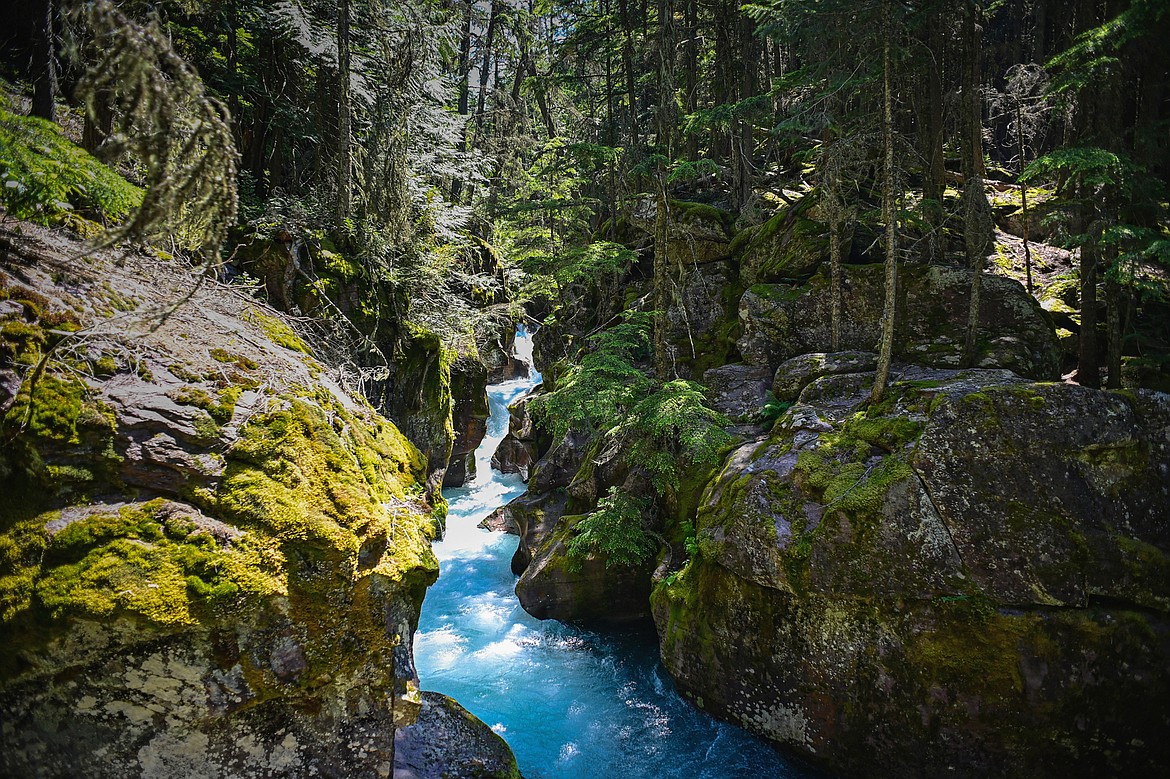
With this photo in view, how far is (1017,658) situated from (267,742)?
8.64m

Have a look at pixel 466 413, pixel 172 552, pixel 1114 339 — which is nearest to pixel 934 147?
pixel 1114 339

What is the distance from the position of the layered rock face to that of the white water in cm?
517

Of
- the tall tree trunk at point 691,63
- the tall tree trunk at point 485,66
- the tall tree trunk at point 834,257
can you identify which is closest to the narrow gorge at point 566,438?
the tall tree trunk at point 834,257

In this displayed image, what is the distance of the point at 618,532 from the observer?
1138 centimetres

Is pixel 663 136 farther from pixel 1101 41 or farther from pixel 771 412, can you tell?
pixel 1101 41

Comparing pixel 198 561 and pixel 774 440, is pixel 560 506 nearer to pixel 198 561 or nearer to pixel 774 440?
pixel 774 440

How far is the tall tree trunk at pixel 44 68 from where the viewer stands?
5660 millimetres

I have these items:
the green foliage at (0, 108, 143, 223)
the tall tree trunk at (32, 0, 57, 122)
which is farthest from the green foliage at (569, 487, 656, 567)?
the tall tree trunk at (32, 0, 57, 122)

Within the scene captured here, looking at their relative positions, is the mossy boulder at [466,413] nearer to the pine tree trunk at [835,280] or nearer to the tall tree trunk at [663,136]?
the tall tree trunk at [663,136]

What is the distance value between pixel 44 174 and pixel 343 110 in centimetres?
740

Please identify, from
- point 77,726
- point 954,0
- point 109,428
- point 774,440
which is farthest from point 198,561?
point 954,0

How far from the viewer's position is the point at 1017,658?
717 cm

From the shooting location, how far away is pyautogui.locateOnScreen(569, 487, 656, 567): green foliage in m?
11.3

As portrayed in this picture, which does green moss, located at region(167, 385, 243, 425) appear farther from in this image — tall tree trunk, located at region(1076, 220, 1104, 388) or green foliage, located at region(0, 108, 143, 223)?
tall tree trunk, located at region(1076, 220, 1104, 388)
